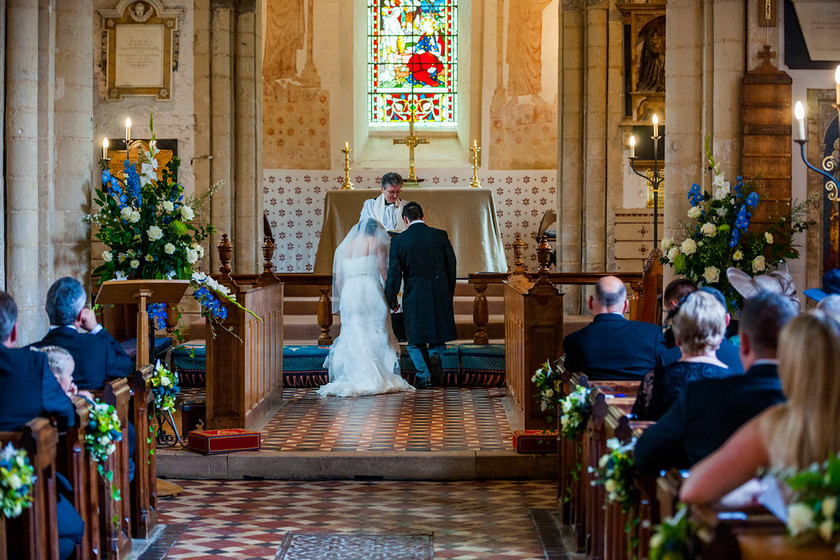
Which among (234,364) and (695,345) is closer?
(695,345)

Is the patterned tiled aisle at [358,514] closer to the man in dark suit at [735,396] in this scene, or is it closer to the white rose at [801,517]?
the man in dark suit at [735,396]

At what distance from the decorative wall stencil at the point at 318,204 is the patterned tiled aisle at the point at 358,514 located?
8523mm

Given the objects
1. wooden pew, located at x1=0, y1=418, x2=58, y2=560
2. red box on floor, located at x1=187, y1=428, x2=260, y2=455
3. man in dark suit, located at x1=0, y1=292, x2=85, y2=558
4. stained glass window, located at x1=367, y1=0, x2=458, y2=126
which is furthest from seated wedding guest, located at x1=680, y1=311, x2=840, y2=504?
stained glass window, located at x1=367, y1=0, x2=458, y2=126

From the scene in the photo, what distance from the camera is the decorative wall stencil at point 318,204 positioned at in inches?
596

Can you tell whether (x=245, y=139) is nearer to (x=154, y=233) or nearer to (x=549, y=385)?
(x=154, y=233)

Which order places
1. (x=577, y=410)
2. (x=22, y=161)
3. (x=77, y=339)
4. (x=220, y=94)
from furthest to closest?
(x=220, y=94)
(x=22, y=161)
(x=77, y=339)
(x=577, y=410)

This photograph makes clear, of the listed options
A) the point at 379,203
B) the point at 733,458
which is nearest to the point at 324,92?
the point at 379,203

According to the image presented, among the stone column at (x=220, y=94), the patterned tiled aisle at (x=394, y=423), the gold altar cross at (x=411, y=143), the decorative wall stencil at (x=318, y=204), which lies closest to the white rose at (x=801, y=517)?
the patterned tiled aisle at (x=394, y=423)

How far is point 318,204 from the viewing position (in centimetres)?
1532

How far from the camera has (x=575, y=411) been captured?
185 inches

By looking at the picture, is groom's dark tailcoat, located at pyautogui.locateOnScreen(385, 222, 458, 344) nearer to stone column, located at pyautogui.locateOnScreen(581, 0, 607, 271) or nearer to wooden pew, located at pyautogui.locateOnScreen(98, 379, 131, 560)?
stone column, located at pyautogui.locateOnScreen(581, 0, 607, 271)

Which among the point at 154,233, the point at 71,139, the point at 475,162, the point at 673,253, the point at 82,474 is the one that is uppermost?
the point at 475,162

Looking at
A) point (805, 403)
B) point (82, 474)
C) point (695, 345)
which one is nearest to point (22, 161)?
point (82, 474)

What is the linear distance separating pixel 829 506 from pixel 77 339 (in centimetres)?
358
